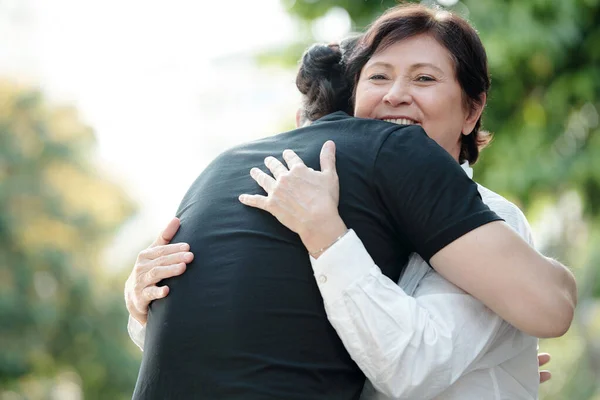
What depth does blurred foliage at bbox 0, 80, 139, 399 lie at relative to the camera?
44.0 feet

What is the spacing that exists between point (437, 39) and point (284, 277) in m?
0.85

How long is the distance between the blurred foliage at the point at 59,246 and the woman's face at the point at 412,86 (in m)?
11.8

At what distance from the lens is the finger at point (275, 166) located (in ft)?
6.63

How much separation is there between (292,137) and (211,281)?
462 millimetres

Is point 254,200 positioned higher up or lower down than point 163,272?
higher up

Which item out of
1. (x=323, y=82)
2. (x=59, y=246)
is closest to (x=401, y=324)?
(x=323, y=82)

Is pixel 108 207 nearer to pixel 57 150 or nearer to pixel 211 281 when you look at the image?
pixel 57 150

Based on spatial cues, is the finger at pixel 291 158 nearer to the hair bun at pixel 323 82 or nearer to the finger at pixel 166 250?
the finger at pixel 166 250

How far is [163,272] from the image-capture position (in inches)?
79.7

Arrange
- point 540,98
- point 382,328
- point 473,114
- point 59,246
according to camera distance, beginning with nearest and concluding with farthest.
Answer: point 382,328 < point 473,114 < point 540,98 < point 59,246

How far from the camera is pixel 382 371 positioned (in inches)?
73.2

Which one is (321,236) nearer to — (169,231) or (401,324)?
(401,324)

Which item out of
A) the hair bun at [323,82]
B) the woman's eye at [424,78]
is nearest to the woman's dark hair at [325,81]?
the hair bun at [323,82]

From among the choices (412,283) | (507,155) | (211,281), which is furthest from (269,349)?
(507,155)
